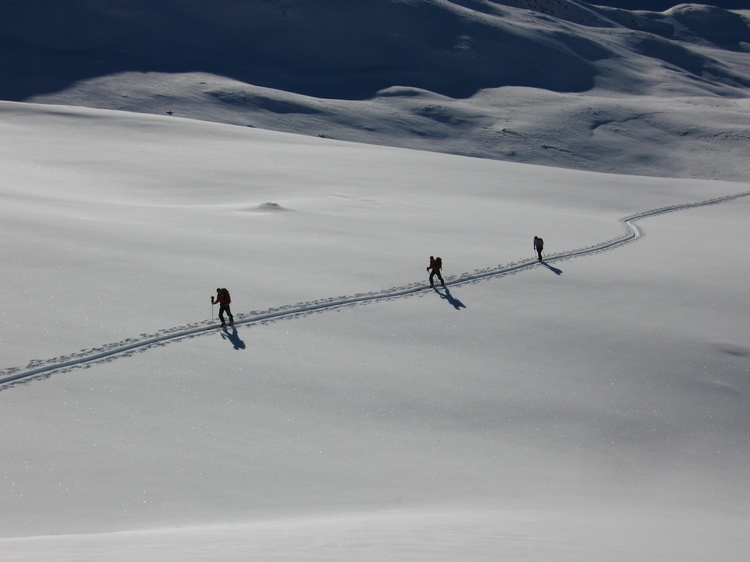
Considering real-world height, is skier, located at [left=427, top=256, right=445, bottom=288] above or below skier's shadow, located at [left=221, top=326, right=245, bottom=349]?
above

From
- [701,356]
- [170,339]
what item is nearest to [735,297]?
[701,356]

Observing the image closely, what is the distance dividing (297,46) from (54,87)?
31.5 metres

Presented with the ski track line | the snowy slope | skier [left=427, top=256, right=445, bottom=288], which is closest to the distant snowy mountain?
the snowy slope

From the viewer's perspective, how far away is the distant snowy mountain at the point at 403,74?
7319 cm

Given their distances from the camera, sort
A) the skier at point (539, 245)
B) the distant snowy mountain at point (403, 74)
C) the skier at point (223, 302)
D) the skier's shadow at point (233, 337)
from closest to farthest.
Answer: the skier's shadow at point (233, 337), the skier at point (223, 302), the skier at point (539, 245), the distant snowy mountain at point (403, 74)

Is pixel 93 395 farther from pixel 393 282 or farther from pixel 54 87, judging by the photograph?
pixel 54 87

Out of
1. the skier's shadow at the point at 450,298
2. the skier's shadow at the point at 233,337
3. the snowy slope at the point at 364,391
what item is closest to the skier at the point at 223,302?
the skier's shadow at the point at 233,337

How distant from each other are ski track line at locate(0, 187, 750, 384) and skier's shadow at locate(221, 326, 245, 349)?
258 millimetres

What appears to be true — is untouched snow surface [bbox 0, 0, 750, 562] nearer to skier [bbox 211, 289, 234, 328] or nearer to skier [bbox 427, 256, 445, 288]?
skier [bbox 211, 289, 234, 328]

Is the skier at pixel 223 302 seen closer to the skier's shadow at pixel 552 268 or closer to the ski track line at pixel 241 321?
the ski track line at pixel 241 321

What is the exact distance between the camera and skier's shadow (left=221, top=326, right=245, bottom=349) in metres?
17.1

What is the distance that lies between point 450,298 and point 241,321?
554 centimetres

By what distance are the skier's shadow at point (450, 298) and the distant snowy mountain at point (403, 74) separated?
49.3 meters

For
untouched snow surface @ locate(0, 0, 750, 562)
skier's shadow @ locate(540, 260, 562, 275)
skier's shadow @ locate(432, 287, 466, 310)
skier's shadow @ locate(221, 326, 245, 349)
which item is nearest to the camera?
untouched snow surface @ locate(0, 0, 750, 562)
